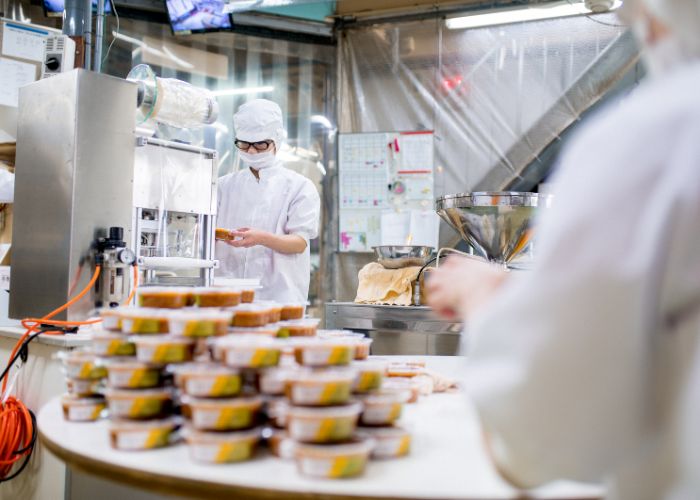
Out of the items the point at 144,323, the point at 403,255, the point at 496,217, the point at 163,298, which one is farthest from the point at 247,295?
the point at 403,255

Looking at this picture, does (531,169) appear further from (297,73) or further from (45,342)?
(45,342)

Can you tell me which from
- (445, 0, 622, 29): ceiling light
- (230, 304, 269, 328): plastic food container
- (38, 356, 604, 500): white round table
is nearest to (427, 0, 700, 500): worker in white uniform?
(38, 356, 604, 500): white round table

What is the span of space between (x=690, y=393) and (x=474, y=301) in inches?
11.6

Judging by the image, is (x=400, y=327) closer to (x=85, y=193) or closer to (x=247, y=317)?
(x=85, y=193)

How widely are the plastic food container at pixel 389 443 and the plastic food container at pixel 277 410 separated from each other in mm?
137

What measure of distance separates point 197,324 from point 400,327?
2260 millimetres

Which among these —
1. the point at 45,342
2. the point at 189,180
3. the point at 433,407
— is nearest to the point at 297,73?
the point at 189,180

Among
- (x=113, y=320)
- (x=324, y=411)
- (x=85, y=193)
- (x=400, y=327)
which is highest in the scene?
(x=85, y=193)

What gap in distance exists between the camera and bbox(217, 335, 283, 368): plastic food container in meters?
1.17

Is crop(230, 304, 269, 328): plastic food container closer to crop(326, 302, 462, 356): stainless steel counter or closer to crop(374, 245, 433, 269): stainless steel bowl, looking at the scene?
crop(326, 302, 462, 356): stainless steel counter

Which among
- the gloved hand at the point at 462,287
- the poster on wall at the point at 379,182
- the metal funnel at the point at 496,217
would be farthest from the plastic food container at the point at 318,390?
the poster on wall at the point at 379,182

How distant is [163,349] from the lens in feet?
4.06

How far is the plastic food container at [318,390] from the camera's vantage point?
1.11m

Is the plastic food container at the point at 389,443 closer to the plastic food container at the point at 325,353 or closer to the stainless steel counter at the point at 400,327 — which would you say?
the plastic food container at the point at 325,353
